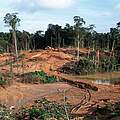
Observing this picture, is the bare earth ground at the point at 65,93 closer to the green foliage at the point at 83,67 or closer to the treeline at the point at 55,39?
the green foliage at the point at 83,67

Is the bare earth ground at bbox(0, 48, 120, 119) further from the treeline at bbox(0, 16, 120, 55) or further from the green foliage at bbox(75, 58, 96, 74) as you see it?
the treeline at bbox(0, 16, 120, 55)

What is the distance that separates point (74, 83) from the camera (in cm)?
1388

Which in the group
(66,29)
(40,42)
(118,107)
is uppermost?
(66,29)

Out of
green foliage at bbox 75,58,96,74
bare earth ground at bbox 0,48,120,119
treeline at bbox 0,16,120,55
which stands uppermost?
treeline at bbox 0,16,120,55

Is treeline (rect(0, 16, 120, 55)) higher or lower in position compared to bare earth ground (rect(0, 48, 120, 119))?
higher

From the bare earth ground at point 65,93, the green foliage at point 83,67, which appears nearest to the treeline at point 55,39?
the green foliage at point 83,67

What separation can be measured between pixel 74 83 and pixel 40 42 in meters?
25.7

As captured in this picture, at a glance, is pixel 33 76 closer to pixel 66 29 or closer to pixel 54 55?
pixel 54 55

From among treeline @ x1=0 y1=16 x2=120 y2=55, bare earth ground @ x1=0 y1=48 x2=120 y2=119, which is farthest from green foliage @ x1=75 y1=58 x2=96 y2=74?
treeline @ x1=0 y1=16 x2=120 y2=55

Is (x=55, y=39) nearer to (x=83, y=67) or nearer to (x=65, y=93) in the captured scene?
(x=83, y=67)

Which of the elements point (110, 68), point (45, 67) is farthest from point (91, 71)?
point (45, 67)

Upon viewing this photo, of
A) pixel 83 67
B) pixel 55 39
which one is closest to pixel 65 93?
pixel 83 67

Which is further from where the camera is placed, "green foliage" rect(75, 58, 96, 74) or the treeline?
the treeline

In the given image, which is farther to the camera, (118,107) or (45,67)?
(45,67)
